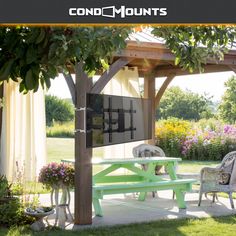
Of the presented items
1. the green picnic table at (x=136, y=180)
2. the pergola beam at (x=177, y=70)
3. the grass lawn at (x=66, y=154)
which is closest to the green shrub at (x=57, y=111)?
the grass lawn at (x=66, y=154)

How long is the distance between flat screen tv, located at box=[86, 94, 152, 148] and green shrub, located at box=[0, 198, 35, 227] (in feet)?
7.26

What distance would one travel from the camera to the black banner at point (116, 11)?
1680 mm

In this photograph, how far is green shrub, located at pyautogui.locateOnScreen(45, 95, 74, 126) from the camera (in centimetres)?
2705

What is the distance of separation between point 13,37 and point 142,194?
6.11 m

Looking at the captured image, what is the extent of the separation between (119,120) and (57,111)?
60.3 feet

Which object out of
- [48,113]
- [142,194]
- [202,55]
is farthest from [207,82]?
[202,55]

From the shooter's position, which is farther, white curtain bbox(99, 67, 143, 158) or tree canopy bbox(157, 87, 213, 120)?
tree canopy bbox(157, 87, 213, 120)

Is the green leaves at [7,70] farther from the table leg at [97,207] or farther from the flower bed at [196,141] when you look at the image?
the flower bed at [196,141]

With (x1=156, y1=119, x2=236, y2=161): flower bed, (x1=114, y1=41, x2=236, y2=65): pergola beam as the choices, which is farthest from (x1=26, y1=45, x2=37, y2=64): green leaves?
(x1=156, y1=119, x2=236, y2=161): flower bed

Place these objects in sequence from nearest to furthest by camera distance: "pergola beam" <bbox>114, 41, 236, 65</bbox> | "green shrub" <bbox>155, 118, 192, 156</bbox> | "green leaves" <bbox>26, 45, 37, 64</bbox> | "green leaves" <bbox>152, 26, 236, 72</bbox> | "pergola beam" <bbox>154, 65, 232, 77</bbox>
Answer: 1. "green leaves" <bbox>26, 45, 37, 64</bbox>
2. "green leaves" <bbox>152, 26, 236, 72</bbox>
3. "pergola beam" <bbox>114, 41, 236, 65</bbox>
4. "pergola beam" <bbox>154, 65, 232, 77</bbox>
5. "green shrub" <bbox>155, 118, 192, 156</bbox>

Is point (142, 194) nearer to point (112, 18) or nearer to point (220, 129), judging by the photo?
point (112, 18)

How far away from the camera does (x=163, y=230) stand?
18.0ft

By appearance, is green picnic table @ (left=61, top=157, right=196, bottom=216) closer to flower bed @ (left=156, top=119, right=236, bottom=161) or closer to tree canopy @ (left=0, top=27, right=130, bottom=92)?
tree canopy @ (left=0, top=27, right=130, bottom=92)

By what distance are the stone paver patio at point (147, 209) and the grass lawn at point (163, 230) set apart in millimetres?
272
